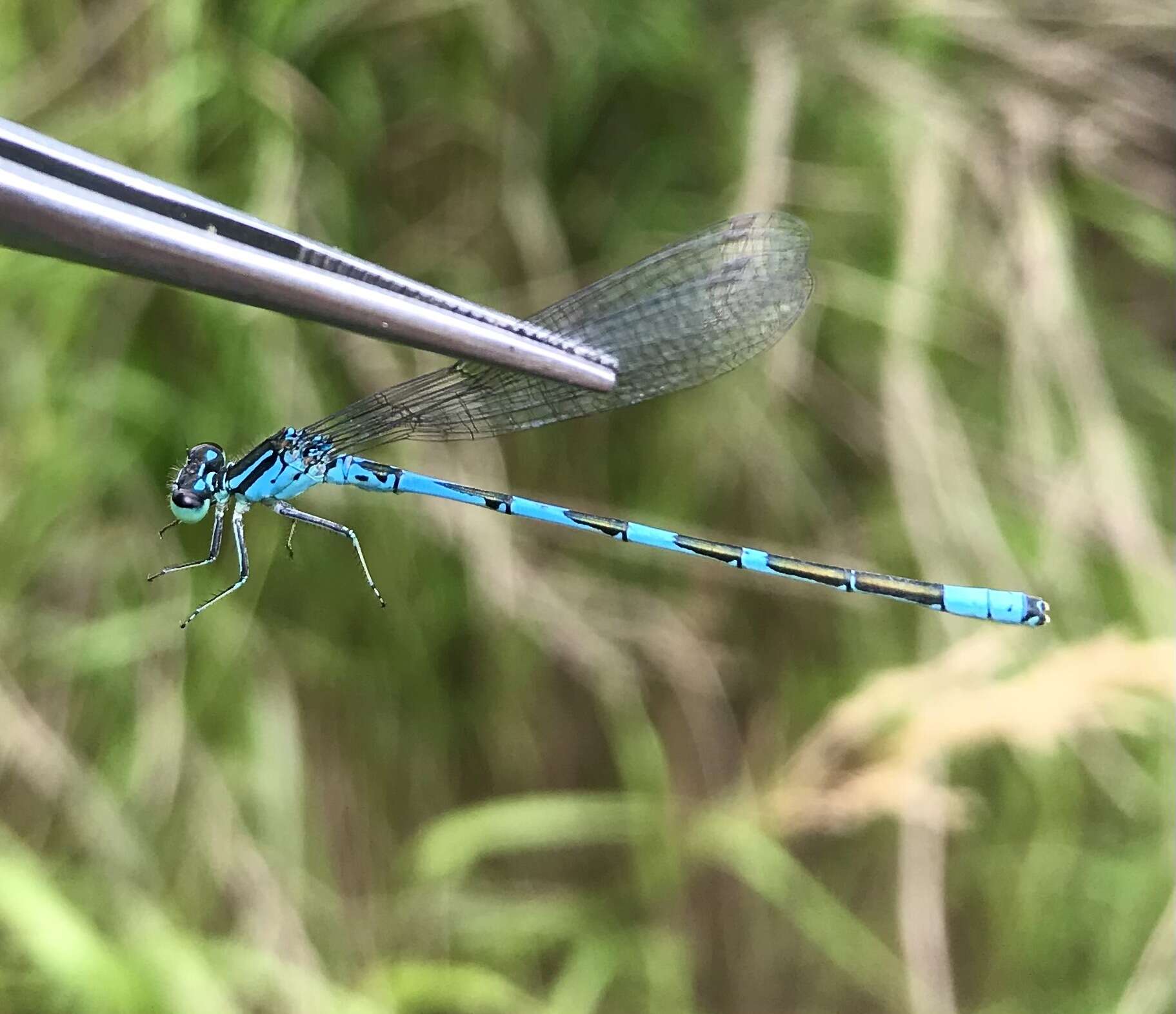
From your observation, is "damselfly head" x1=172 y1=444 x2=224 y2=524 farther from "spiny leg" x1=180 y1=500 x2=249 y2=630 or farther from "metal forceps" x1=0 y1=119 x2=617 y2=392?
"metal forceps" x1=0 y1=119 x2=617 y2=392

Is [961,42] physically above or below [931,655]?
above

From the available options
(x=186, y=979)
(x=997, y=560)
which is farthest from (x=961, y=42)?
(x=186, y=979)

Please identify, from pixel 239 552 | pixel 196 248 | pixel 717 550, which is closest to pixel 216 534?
pixel 239 552

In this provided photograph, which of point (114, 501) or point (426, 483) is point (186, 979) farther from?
point (426, 483)

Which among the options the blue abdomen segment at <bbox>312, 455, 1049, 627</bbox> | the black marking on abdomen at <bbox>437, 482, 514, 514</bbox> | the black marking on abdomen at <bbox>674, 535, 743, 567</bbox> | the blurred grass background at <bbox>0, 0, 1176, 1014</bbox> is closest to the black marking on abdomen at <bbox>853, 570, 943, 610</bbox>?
the blue abdomen segment at <bbox>312, 455, 1049, 627</bbox>

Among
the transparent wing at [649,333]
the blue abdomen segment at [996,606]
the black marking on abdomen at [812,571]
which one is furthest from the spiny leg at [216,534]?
the blue abdomen segment at [996,606]

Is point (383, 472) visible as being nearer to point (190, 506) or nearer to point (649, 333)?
point (190, 506)

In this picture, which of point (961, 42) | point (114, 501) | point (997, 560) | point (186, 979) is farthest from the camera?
point (961, 42)
